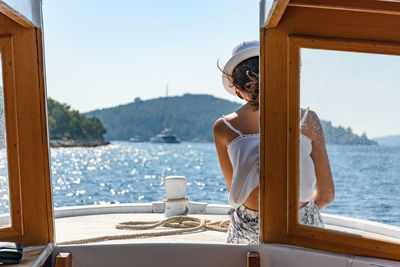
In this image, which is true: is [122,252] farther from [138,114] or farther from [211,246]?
[138,114]

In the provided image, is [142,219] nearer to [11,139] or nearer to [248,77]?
[11,139]

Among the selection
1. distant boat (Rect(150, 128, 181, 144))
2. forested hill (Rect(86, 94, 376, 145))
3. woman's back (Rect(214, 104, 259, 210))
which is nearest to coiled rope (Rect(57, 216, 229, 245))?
woman's back (Rect(214, 104, 259, 210))

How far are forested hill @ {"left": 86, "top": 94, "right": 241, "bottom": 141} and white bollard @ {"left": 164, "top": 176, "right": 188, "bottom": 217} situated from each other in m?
42.9

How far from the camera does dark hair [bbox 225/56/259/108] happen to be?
81.8 inches

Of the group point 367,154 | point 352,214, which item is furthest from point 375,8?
point 352,214

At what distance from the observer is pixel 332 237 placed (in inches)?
76.0

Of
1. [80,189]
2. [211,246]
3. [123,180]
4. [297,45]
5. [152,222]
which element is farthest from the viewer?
[123,180]

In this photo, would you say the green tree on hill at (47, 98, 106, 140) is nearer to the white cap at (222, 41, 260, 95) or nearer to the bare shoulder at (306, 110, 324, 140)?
the white cap at (222, 41, 260, 95)

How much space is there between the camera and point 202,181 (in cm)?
3309

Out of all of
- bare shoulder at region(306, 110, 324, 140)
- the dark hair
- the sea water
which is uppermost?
the dark hair

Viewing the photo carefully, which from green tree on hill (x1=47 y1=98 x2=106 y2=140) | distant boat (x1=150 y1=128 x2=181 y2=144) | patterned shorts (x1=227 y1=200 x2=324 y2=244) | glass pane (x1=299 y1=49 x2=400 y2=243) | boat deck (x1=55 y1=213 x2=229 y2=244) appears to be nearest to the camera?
glass pane (x1=299 y1=49 x2=400 y2=243)

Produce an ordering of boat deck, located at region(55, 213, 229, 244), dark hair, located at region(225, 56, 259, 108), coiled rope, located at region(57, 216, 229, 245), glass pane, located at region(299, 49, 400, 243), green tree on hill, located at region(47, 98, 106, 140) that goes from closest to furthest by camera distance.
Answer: glass pane, located at region(299, 49, 400, 243) → dark hair, located at region(225, 56, 259, 108) → boat deck, located at region(55, 213, 229, 244) → coiled rope, located at region(57, 216, 229, 245) → green tree on hill, located at region(47, 98, 106, 140)

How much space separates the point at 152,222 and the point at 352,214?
183 centimetres

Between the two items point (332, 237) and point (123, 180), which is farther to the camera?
point (123, 180)
